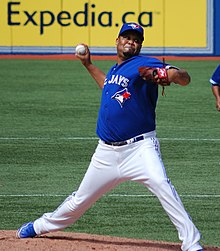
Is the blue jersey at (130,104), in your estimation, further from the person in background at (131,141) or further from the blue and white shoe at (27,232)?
the blue and white shoe at (27,232)

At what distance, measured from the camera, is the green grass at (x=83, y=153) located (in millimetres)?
8961

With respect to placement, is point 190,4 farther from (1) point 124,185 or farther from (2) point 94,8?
(1) point 124,185

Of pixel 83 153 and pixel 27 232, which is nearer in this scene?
pixel 27 232

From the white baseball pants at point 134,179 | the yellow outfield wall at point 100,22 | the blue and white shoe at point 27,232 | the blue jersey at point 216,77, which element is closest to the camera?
the white baseball pants at point 134,179

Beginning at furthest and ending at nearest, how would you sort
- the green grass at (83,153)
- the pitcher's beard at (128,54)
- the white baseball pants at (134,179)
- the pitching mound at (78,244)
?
the green grass at (83,153), the pitching mound at (78,244), the pitcher's beard at (128,54), the white baseball pants at (134,179)

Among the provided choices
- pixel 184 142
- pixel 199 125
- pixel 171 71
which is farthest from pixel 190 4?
pixel 171 71

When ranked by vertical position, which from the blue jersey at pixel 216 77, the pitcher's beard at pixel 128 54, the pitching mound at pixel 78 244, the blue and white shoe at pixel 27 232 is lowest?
the pitching mound at pixel 78 244

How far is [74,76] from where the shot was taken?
22.0m

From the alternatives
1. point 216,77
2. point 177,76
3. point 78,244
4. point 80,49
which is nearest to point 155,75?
point 177,76

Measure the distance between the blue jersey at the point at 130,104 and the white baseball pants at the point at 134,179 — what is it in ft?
0.33

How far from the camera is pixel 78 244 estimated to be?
7.45m

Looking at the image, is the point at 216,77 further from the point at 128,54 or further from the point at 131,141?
the point at 131,141

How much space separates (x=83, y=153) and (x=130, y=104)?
18.5 feet

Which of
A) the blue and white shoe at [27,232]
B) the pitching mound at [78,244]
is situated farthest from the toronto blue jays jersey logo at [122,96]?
the blue and white shoe at [27,232]
